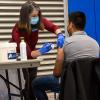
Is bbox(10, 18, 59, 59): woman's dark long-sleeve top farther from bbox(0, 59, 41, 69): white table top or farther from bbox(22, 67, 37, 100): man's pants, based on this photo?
bbox(0, 59, 41, 69): white table top

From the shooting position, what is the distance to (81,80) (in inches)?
100

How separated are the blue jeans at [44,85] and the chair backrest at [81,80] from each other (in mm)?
612

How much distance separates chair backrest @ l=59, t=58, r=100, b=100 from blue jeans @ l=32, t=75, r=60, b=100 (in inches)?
24.1

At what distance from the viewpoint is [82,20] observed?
3066 millimetres

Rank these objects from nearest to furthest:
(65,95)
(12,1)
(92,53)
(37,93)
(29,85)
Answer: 1. (65,95)
2. (92,53)
3. (37,93)
4. (29,85)
5. (12,1)

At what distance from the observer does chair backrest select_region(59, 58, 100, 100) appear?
2.51 m

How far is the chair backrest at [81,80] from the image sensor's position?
99.0 inches

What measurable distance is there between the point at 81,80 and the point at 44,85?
2.64 feet

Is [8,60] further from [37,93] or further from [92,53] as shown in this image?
[92,53]

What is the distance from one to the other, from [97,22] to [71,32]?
8.66ft

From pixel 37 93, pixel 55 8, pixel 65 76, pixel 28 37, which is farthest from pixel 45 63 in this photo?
pixel 65 76

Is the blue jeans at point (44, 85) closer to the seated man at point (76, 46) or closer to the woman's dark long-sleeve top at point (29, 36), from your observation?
the seated man at point (76, 46)

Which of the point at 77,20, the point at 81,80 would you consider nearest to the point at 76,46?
the point at 77,20

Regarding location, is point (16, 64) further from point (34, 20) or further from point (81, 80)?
point (34, 20)
